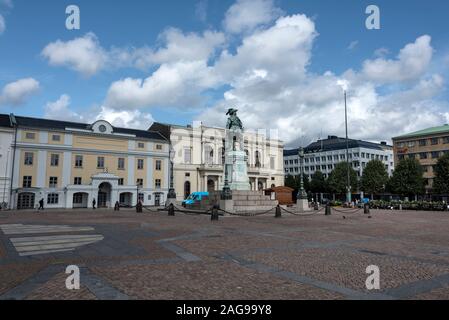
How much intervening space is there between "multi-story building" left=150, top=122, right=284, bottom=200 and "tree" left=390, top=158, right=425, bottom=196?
26.3 meters

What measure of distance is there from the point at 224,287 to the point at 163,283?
1159 millimetres

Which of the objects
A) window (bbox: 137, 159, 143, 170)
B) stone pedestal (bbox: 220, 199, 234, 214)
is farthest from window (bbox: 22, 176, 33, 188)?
stone pedestal (bbox: 220, 199, 234, 214)

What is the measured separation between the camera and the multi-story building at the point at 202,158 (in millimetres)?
67000

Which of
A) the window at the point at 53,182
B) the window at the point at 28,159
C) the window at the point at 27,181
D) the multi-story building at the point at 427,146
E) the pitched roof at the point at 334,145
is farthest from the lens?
the pitched roof at the point at 334,145

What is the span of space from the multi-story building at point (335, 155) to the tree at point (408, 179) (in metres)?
30.5

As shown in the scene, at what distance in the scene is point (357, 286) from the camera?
20.8ft

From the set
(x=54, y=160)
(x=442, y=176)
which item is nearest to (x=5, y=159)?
(x=54, y=160)

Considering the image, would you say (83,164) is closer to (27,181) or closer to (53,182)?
(53,182)

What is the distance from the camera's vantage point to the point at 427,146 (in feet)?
255

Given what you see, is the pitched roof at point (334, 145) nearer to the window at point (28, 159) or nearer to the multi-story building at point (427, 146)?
the multi-story building at point (427, 146)

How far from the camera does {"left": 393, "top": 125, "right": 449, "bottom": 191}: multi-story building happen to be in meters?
75.4

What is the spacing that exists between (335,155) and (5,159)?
87.6 metres

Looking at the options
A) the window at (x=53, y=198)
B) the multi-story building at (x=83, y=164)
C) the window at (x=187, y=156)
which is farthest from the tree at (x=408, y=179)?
the window at (x=53, y=198)
